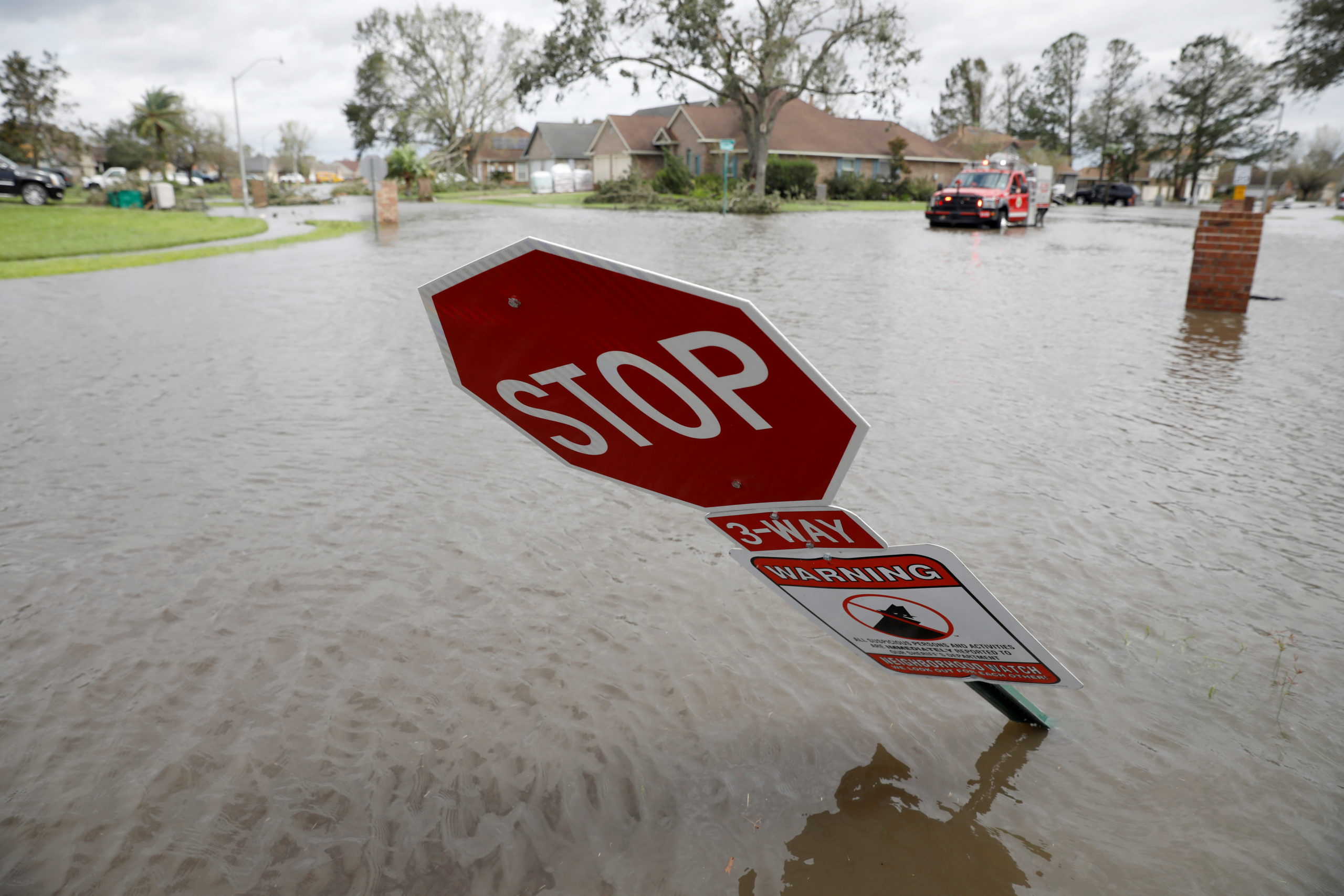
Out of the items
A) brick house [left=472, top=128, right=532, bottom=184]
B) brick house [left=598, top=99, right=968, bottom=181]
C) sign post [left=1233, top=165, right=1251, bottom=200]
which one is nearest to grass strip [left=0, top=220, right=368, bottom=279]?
sign post [left=1233, top=165, right=1251, bottom=200]

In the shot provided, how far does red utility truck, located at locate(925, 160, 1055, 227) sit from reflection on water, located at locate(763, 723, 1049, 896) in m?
28.1

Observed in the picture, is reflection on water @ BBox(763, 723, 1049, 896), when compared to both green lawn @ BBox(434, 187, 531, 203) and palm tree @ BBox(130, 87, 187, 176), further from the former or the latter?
palm tree @ BBox(130, 87, 187, 176)

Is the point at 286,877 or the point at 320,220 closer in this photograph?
the point at 286,877

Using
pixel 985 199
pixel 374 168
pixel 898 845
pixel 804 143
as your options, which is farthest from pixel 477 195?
pixel 898 845

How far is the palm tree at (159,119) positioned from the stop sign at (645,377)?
67.7 meters

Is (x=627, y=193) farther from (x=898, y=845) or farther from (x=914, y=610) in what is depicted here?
(x=914, y=610)

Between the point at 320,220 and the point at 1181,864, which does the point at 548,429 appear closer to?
the point at 1181,864

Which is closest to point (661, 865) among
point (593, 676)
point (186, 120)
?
point (593, 676)

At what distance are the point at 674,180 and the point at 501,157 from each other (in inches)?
2078

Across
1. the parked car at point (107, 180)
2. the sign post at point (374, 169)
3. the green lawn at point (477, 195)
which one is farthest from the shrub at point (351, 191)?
the sign post at point (374, 169)

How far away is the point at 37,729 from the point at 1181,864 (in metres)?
3.49

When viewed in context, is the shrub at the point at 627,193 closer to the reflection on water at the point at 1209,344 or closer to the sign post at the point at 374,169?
the sign post at the point at 374,169

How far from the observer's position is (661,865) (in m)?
2.18

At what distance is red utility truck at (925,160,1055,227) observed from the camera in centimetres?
2775
